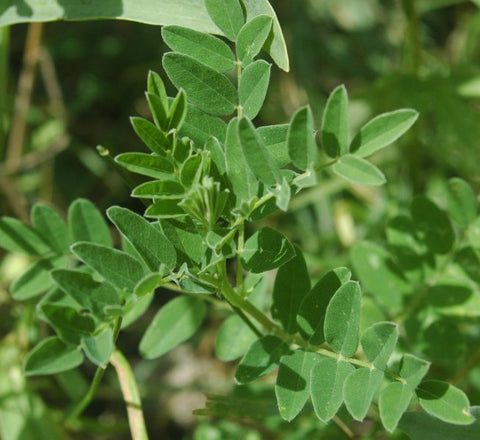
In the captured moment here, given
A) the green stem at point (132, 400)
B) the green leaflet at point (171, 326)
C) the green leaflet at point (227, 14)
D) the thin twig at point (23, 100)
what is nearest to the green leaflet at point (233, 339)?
the green leaflet at point (171, 326)

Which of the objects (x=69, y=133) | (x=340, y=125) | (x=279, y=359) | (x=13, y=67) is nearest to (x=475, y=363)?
(x=279, y=359)

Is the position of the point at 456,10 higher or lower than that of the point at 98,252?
lower

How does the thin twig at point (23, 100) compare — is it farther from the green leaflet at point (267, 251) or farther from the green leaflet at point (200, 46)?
the green leaflet at point (267, 251)

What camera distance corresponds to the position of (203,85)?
104 cm

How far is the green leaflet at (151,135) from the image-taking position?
36.9 inches

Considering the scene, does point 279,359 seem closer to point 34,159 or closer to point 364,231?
point 364,231

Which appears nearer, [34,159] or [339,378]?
[339,378]

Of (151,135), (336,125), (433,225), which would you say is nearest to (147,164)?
(151,135)

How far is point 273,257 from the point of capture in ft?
3.27

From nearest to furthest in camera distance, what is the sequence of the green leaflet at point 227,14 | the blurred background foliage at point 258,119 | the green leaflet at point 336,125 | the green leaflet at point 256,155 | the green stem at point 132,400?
the green leaflet at point 256,155 → the green leaflet at point 336,125 → the green leaflet at point 227,14 → the green stem at point 132,400 → the blurred background foliage at point 258,119

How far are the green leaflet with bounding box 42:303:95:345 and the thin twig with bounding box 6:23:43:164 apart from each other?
116cm

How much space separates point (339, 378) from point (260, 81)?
0.42 metres

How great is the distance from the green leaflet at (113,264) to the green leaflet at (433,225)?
59 cm

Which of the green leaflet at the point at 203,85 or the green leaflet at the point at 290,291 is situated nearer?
the green leaflet at the point at 203,85
